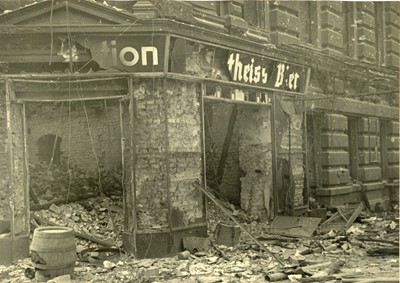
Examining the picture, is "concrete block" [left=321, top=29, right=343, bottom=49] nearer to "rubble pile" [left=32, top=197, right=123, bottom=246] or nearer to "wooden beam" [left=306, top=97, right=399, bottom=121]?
"wooden beam" [left=306, top=97, right=399, bottom=121]

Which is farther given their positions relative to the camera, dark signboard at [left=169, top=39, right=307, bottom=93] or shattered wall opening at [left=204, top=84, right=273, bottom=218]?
shattered wall opening at [left=204, top=84, right=273, bottom=218]

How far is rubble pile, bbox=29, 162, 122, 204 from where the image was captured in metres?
9.80

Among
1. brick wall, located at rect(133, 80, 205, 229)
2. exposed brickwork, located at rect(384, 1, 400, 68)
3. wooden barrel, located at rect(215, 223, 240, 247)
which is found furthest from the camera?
exposed brickwork, located at rect(384, 1, 400, 68)

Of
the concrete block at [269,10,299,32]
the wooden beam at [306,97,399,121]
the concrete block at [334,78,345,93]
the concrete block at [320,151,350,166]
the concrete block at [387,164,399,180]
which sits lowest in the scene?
the concrete block at [387,164,399,180]

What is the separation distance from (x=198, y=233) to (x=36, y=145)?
6.17 m

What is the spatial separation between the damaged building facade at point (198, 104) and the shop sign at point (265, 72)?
3cm

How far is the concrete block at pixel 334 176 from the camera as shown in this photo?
38.8 feet

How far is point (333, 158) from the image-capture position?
11938 millimetres

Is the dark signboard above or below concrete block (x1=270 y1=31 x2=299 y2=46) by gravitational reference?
below

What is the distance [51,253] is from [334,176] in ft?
26.3

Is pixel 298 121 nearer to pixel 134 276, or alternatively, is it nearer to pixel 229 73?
pixel 229 73

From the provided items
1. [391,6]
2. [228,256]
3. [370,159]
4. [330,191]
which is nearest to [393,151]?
[370,159]

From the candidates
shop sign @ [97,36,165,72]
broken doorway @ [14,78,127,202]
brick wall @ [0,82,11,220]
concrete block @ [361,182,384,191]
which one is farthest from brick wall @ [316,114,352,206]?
brick wall @ [0,82,11,220]

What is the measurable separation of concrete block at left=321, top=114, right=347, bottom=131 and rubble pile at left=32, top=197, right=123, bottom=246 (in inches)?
224
